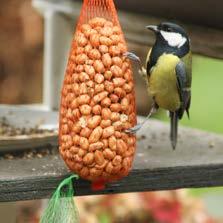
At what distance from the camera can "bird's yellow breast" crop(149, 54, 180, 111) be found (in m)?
2.50

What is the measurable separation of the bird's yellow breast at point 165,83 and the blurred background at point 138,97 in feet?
5.96

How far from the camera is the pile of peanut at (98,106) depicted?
2.28 meters

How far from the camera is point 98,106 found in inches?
90.0

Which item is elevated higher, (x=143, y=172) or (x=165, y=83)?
(x=165, y=83)

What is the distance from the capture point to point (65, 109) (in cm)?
233

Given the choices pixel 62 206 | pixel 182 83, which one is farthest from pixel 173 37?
pixel 62 206

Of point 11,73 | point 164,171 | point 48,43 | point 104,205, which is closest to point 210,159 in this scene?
point 164,171

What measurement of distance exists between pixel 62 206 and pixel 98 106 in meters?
0.26

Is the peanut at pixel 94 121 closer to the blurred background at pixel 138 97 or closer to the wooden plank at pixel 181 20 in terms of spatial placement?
the wooden plank at pixel 181 20

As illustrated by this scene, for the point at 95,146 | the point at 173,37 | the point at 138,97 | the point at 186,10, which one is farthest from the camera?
the point at 138,97

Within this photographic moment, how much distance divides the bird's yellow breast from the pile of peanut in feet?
0.55

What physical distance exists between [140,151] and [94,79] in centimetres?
64

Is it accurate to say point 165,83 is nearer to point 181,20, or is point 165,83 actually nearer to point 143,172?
point 143,172

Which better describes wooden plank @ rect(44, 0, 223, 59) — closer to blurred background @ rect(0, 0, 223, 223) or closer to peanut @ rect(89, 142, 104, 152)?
peanut @ rect(89, 142, 104, 152)
